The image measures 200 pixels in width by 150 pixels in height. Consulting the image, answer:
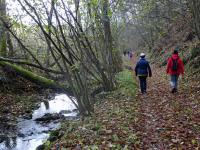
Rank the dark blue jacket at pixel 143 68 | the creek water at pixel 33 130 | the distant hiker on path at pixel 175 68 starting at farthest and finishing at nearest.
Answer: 1. the dark blue jacket at pixel 143 68
2. the distant hiker on path at pixel 175 68
3. the creek water at pixel 33 130

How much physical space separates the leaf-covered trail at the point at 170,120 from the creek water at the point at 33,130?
12.3 feet

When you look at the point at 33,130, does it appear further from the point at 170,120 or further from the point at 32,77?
the point at 32,77

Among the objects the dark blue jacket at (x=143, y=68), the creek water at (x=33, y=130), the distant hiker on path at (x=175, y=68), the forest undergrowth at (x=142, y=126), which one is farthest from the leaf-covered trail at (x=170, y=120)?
the creek water at (x=33, y=130)

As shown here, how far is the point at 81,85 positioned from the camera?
12.4m

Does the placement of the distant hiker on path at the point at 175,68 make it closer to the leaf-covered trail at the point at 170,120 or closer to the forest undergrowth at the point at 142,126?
the leaf-covered trail at the point at 170,120

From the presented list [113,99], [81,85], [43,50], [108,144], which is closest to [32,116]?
[113,99]

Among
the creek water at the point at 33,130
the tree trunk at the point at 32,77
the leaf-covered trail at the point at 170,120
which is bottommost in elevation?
the creek water at the point at 33,130

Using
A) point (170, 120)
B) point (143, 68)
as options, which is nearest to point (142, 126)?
point (170, 120)

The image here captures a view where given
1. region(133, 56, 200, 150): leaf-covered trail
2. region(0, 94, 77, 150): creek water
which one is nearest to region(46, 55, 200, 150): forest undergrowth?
region(133, 56, 200, 150): leaf-covered trail

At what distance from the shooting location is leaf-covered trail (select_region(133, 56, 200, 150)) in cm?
841

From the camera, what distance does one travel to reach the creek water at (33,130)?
12102 millimetres

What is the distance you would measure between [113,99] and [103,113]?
2.99m

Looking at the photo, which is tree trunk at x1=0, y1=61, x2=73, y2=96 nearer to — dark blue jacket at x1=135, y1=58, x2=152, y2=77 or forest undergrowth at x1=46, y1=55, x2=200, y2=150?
dark blue jacket at x1=135, y1=58, x2=152, y2=77

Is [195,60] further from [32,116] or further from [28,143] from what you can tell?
[28,143]
